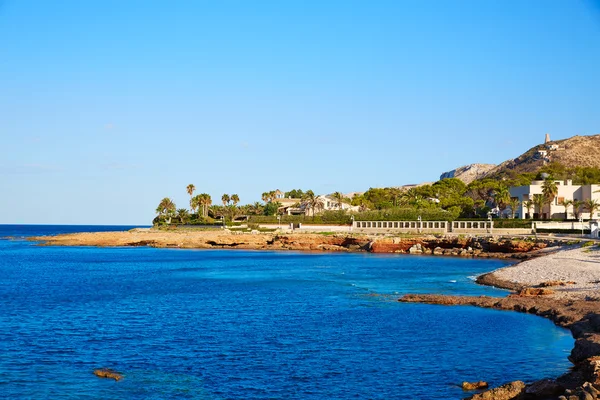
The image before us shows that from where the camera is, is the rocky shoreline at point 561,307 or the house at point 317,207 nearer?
the rocky shoreline at point 561,307

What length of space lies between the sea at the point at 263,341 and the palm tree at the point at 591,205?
56567 millimetres

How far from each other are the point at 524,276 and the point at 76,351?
115 feet

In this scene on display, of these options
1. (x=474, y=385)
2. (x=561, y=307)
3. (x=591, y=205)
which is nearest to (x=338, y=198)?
(x=591, y=205)

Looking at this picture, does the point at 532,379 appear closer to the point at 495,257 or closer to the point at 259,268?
the point at 259,268

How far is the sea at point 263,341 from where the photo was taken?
2147 centimetres

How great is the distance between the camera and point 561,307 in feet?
109

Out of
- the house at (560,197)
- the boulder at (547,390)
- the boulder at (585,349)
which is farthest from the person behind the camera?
the house at (560,197)

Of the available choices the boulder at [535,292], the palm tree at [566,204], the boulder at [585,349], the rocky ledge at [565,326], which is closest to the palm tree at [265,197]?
the palm tree at [566,204]

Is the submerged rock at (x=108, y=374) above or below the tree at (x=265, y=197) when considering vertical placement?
below

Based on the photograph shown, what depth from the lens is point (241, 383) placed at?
71.4 ft

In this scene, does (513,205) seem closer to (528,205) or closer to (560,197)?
(528,205)

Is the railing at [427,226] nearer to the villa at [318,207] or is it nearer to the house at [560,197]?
the house at [560,197]

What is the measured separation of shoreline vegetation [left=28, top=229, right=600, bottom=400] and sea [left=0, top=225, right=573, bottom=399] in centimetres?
132

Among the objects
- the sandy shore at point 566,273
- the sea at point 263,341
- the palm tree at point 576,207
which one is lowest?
the sea at point 263,341
